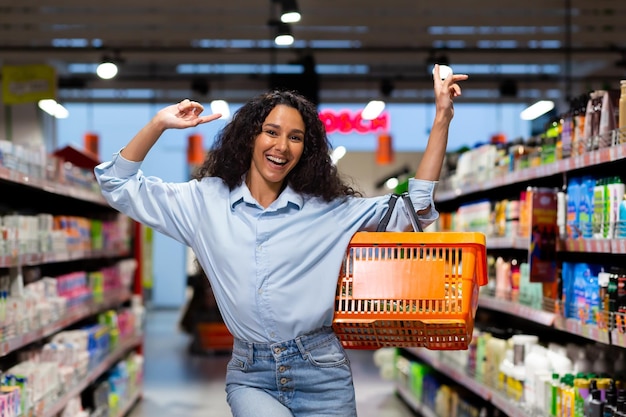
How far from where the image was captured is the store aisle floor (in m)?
8.62

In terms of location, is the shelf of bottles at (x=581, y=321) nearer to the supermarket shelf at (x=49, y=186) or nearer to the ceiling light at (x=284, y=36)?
the supermarket shelf at (x=49, y=186)

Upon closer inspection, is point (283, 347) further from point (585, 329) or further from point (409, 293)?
point (585, 329)

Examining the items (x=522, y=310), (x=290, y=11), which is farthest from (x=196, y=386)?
(x=522, y=310)

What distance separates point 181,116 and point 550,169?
99.0 inches

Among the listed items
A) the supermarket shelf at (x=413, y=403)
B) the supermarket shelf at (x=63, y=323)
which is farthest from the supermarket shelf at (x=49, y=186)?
the supermarket shelf at (x=413, y=403)

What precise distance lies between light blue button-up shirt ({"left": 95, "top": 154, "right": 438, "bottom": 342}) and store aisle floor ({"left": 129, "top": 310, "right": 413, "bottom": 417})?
18.4 feet

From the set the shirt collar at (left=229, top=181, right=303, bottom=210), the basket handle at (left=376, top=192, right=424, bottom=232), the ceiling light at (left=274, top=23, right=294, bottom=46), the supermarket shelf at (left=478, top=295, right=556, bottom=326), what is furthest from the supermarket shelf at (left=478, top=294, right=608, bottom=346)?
the ceiling light at (left=274, top=23, right=294, bottom=46)

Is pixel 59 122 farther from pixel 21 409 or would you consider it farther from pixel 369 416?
pixel 21 409

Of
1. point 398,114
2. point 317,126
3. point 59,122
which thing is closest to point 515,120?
point 398,114

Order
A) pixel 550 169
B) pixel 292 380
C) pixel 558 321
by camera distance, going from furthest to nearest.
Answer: pixel 550 169 < pixel 558 321 < pixel 292 380

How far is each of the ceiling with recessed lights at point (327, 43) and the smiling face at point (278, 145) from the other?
26.1 ft

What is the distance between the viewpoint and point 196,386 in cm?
1014

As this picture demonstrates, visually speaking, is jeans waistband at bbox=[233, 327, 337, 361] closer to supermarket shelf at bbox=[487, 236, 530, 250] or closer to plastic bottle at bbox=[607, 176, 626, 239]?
plastic bottle at bbox=[607, 176, 626, 239]

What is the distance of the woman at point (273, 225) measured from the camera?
9.33 feet
